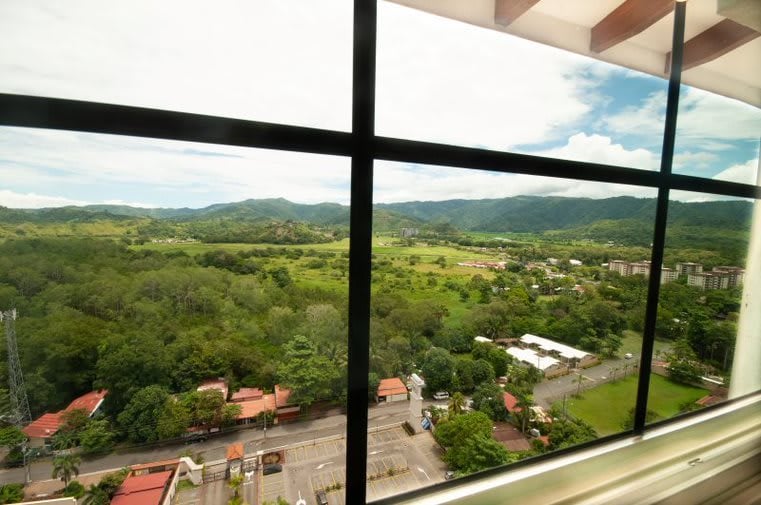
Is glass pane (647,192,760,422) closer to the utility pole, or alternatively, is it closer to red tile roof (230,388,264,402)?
red tile roof (230,388,264,402)

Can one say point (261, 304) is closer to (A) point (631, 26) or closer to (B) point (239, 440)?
(B) point (239, 440)

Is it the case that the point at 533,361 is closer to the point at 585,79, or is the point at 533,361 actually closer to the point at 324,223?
the point at 324,223

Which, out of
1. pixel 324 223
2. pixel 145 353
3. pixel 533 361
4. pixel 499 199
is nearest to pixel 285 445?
pixel 145 353

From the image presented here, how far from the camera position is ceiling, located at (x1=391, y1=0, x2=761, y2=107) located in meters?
1.39

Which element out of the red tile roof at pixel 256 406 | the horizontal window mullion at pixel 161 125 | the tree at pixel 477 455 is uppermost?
the horizontal window mullion at pixel 161 125

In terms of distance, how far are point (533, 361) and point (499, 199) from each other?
90 centimetres

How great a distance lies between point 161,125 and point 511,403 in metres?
1.83

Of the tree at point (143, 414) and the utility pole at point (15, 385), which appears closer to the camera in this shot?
the utility pole at point (15, 385)

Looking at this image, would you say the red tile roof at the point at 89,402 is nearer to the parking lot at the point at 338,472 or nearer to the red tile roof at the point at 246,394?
the red tile roof at the point at 246,394

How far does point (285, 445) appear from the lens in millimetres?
1072

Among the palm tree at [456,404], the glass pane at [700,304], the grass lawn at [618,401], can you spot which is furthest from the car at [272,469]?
the glass pane at [700,304]

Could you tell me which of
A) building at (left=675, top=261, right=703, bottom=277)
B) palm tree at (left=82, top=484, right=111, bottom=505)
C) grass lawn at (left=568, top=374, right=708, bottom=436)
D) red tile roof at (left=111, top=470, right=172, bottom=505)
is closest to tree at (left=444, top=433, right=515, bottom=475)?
grass lawn at (left=568, top=374, right=708, bottom=436)

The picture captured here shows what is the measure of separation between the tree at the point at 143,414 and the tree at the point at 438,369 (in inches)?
Answer: 39.9

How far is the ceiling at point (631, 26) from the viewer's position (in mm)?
1390
